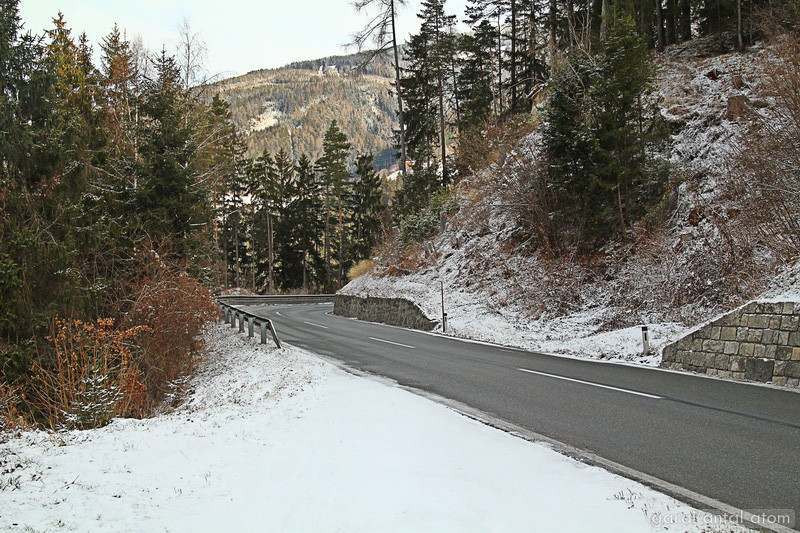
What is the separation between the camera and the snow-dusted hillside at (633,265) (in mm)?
A: 13375

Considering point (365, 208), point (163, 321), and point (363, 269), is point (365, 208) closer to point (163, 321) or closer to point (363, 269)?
point (363, 269)

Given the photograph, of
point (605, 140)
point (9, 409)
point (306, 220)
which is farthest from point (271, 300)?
point (9, 409)

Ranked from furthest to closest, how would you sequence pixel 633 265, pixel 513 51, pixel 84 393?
pixel 513 51
pixel 633 265
pixel 84 393

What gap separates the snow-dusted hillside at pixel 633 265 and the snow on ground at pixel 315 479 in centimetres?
771

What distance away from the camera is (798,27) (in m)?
→ 15.8

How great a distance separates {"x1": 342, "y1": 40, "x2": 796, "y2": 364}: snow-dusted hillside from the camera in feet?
43.9

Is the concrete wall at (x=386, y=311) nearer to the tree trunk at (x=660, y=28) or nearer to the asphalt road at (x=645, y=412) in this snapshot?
the asphalt road at (x=645, y=412)

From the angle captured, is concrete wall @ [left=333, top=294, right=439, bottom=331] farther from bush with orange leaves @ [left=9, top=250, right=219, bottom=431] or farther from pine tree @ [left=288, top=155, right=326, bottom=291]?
pine tree @ [left=288, top=155, right=326, bottom=291]

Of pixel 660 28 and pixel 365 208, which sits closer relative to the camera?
pixel 660 28

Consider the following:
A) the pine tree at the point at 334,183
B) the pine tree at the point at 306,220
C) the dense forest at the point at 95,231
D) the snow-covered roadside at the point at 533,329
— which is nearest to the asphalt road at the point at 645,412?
the snow-covered roadside at the point at 533,329

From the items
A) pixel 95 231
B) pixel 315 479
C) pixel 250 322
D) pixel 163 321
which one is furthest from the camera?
pixel 250 322

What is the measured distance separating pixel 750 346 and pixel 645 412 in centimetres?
382

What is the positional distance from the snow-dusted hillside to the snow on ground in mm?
7709

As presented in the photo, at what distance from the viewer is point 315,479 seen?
15.8 feet
